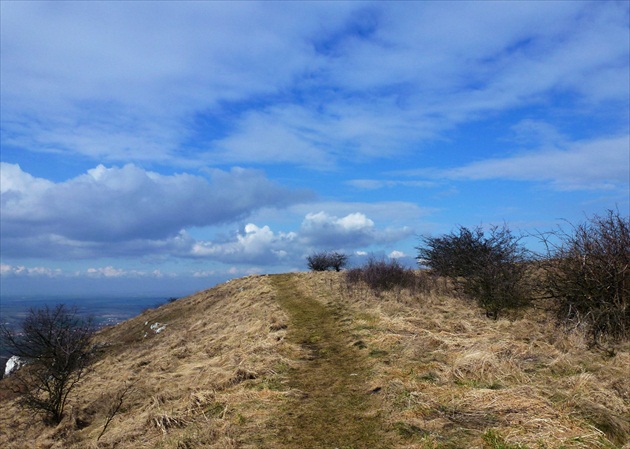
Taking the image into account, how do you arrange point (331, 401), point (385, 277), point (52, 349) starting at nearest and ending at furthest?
point (331, 401) → point (52, 349) → point (385, 277)

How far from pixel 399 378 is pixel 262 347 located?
485cm

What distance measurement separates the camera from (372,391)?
7824 mm

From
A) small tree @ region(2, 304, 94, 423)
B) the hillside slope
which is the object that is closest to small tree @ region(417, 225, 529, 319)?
the hillside slope

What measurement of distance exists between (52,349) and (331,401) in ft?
37.0

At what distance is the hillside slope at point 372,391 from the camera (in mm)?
5766

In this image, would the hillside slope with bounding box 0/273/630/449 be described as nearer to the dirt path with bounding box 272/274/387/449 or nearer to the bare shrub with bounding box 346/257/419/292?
the dirt path with bounding box 272/274/387/449

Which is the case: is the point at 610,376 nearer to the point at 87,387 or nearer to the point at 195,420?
the point at 195,420

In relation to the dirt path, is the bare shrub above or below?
above

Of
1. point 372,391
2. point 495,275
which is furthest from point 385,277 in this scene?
point 372,391

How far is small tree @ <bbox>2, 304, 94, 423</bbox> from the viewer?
13133 millimetres

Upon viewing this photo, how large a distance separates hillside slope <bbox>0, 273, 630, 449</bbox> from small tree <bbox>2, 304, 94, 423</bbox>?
28.0 inches

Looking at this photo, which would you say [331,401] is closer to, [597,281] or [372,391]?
[372,391]

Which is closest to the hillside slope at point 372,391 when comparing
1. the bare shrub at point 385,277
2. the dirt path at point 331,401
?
the dirt path at point 331,401

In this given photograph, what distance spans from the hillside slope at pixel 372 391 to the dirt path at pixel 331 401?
0.10ft
